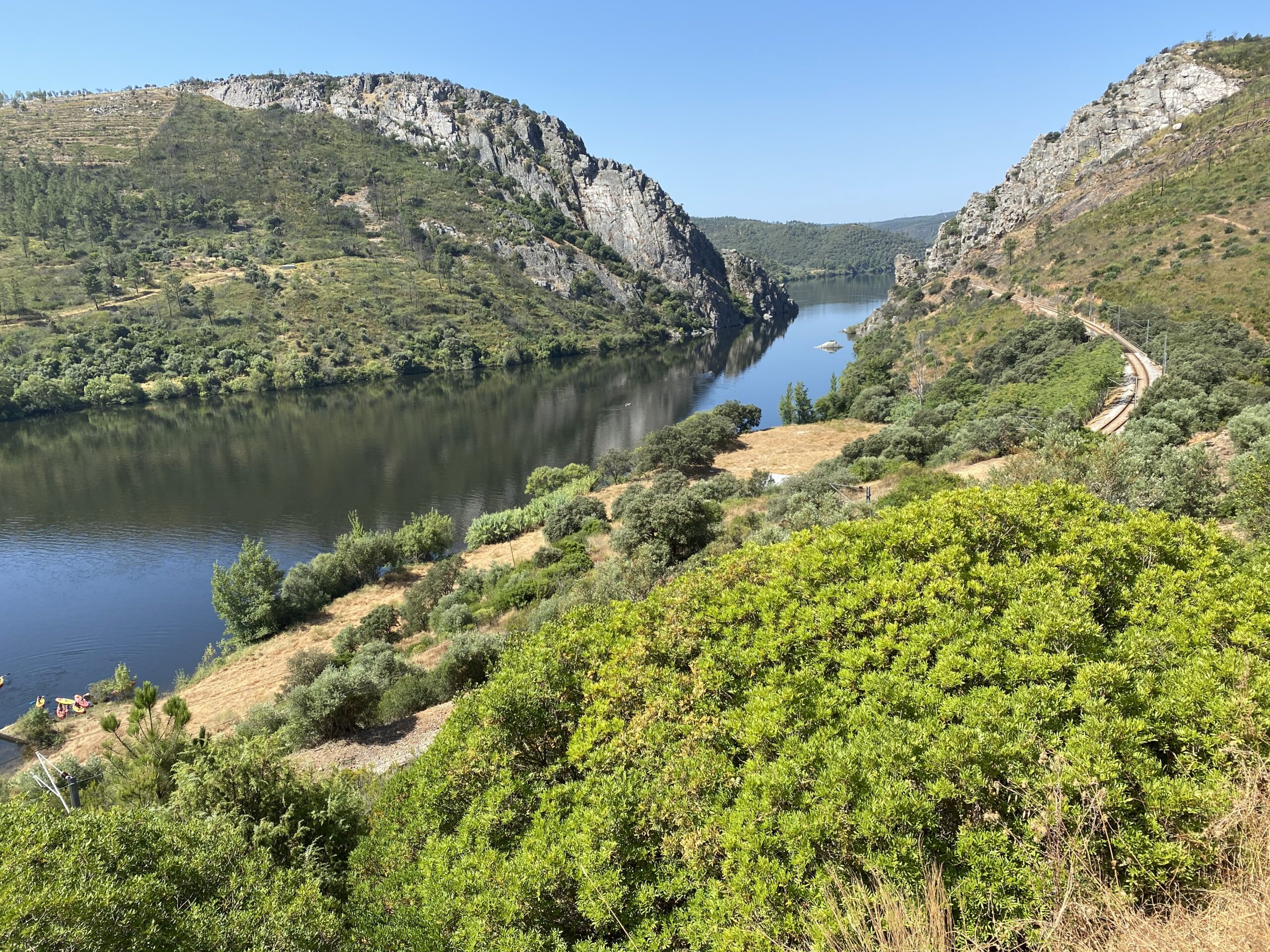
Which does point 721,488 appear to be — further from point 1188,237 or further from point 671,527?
point 1188,237

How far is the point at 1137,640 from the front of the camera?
7.47 metres

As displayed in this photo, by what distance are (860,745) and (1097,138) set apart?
124 m

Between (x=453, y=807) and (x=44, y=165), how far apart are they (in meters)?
202

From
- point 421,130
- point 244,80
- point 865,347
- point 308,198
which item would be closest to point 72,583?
point 865,347

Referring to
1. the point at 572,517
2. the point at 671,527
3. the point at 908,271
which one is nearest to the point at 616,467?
the point at 572,517

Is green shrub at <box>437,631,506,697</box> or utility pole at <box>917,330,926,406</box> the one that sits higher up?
utility pole at <box>917,330,926,406</box>

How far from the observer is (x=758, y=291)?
181 metres

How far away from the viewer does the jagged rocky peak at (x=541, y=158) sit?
168375 mm

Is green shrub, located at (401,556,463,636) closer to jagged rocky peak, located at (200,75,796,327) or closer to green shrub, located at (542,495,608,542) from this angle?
green shrub, located at (542,495,608,542)

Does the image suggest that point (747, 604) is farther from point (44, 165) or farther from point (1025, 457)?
point (44, 165)

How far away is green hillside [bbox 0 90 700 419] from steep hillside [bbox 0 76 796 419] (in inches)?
18.9

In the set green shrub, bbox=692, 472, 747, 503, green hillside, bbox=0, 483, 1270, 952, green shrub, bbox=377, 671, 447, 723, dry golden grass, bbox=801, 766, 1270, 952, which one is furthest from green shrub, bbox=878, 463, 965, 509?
dry golden grass, bbox=801, 766, 1270, 952

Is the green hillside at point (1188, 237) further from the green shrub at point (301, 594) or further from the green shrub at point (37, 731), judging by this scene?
the green shrub at point (37, 731)

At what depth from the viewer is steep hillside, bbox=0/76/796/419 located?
9312 cm
